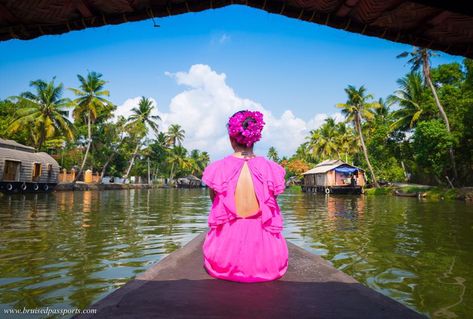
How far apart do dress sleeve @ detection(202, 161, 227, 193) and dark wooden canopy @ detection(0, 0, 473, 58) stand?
4.38 feet

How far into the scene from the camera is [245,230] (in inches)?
110

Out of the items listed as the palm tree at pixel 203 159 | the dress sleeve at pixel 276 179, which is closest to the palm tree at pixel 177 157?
the palm tree at pixel 203 159

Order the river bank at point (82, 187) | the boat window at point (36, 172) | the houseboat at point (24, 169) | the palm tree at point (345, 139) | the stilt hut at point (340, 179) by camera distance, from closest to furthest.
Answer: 1. the houseboat at point (24, 169)
2. the boat window at point (36, 172)
3. the river bank at point (82, 187)
4. the stilt hut at point (340, 179)
5. the palm tree at point (345, 139)

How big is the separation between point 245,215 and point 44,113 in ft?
110

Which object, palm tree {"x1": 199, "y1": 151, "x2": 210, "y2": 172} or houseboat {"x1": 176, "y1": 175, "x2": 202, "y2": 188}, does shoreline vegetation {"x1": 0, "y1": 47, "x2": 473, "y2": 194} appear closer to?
houseboat {"x1": 176, "y1": 175, "x2": 202, "y2": 188}

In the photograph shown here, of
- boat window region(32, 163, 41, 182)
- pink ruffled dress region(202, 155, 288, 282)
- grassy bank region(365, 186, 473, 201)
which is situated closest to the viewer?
pink ruffled dress region(202, 155, 288, 282)

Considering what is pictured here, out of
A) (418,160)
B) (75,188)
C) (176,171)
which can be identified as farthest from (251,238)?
(176,171)

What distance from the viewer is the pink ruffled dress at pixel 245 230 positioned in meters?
2.74

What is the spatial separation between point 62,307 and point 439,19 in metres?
4.39

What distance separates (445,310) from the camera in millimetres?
3412

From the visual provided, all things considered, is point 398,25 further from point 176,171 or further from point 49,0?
point 176,171

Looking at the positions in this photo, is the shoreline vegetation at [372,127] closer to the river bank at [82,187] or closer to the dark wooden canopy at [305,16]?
the river bank at [82,187]

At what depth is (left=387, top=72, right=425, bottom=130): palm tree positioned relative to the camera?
3041cm

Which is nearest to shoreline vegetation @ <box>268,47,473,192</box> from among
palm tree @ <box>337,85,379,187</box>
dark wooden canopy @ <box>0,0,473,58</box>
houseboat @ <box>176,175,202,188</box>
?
palm tree @ <box>337,85,379,187</box>
